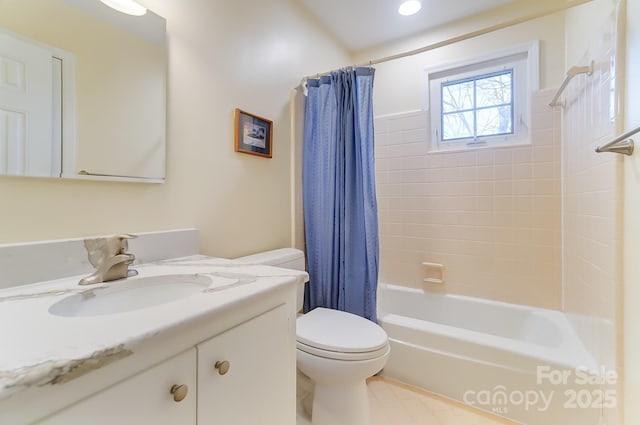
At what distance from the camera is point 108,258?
83cm

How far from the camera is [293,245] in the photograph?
5.85ft

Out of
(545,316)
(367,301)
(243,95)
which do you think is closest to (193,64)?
(243,95)

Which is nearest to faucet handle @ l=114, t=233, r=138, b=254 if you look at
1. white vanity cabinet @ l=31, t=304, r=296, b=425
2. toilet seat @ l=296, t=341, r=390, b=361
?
white vanity cabinet @ l=31, t=304, r=296, b=425

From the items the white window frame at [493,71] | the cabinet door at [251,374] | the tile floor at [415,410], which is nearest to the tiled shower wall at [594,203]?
the white window frame at [493,71]

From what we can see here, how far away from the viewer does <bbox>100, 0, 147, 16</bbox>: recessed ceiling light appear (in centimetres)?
97

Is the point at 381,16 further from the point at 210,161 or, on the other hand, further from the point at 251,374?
the point at 251,374

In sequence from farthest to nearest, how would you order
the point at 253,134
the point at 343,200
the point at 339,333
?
1. the point at 343,200
2. the point at 253,134
3. the point at 339,333

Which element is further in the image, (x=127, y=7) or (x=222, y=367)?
(x=127, y=7)

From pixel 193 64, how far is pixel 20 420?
1.28 metres

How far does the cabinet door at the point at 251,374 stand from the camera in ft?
1.97

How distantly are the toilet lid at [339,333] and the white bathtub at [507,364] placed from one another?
39cm

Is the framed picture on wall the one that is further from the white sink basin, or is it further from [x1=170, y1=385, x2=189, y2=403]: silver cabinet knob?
[x1=170, y1=385, x2=189, y2=403]: silver cabinet knob

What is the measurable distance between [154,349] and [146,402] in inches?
3.5

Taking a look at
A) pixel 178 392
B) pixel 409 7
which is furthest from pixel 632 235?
pixel 409 7
